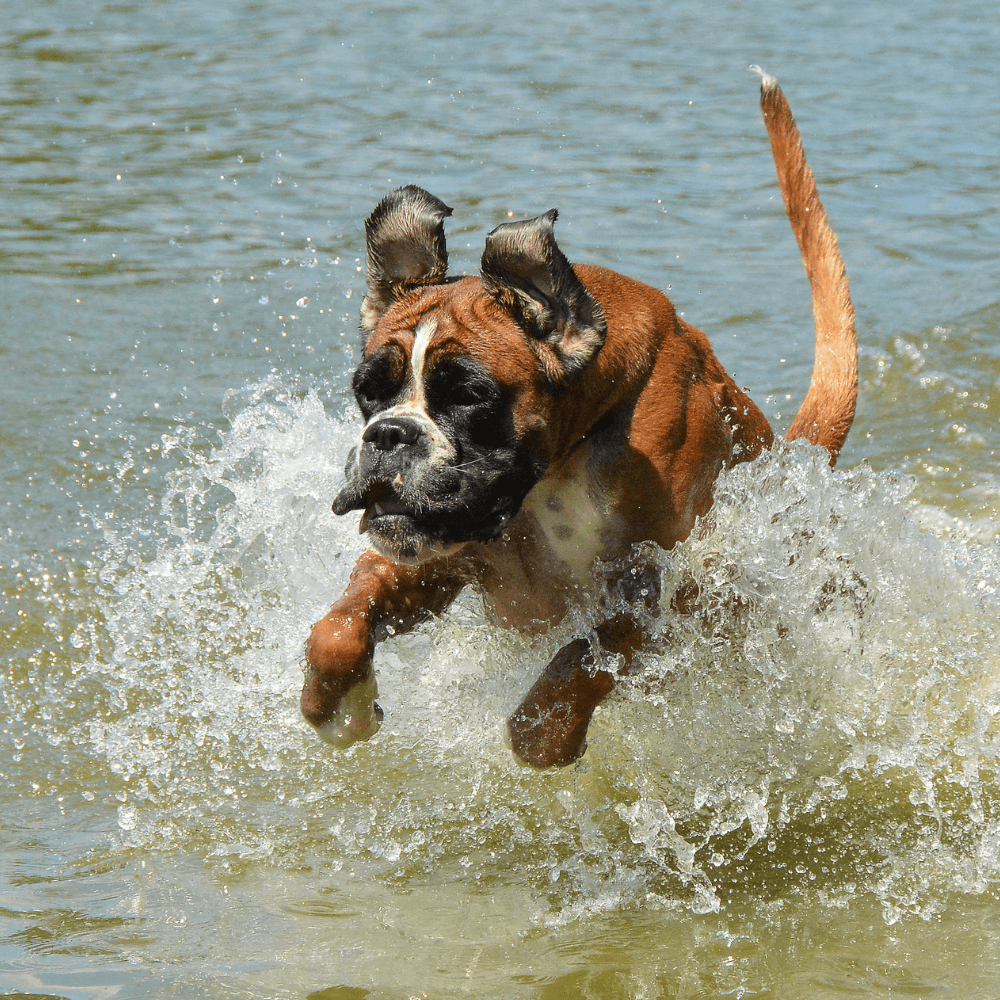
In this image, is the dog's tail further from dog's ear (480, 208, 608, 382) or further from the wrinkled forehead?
the wrinkled forehead

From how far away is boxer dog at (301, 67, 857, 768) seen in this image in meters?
3.19

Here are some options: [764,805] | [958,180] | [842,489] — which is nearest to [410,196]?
[842,489]

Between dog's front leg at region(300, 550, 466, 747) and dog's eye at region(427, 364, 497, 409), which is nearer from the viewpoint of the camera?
dog's eye at region(427, 364, 497, 409)

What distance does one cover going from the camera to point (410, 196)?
3.52m

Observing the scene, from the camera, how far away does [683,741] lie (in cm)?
411

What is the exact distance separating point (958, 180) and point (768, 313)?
2.91 m

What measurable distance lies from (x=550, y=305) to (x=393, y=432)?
0.51 metres

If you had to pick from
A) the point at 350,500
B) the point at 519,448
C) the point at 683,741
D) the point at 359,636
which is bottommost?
the point at 683,741

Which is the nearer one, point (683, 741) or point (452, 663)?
point (683, 741)

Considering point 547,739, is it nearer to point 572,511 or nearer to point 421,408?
point 572,511

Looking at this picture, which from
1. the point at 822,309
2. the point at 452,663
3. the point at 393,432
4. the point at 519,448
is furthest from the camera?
the point at 822,309

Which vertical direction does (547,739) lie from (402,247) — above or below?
below

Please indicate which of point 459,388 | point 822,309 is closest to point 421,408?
point 459,388

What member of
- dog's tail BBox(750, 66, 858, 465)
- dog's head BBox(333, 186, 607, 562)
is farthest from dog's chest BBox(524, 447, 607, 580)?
dog's tail BBox(750, 66, 858, 465)
